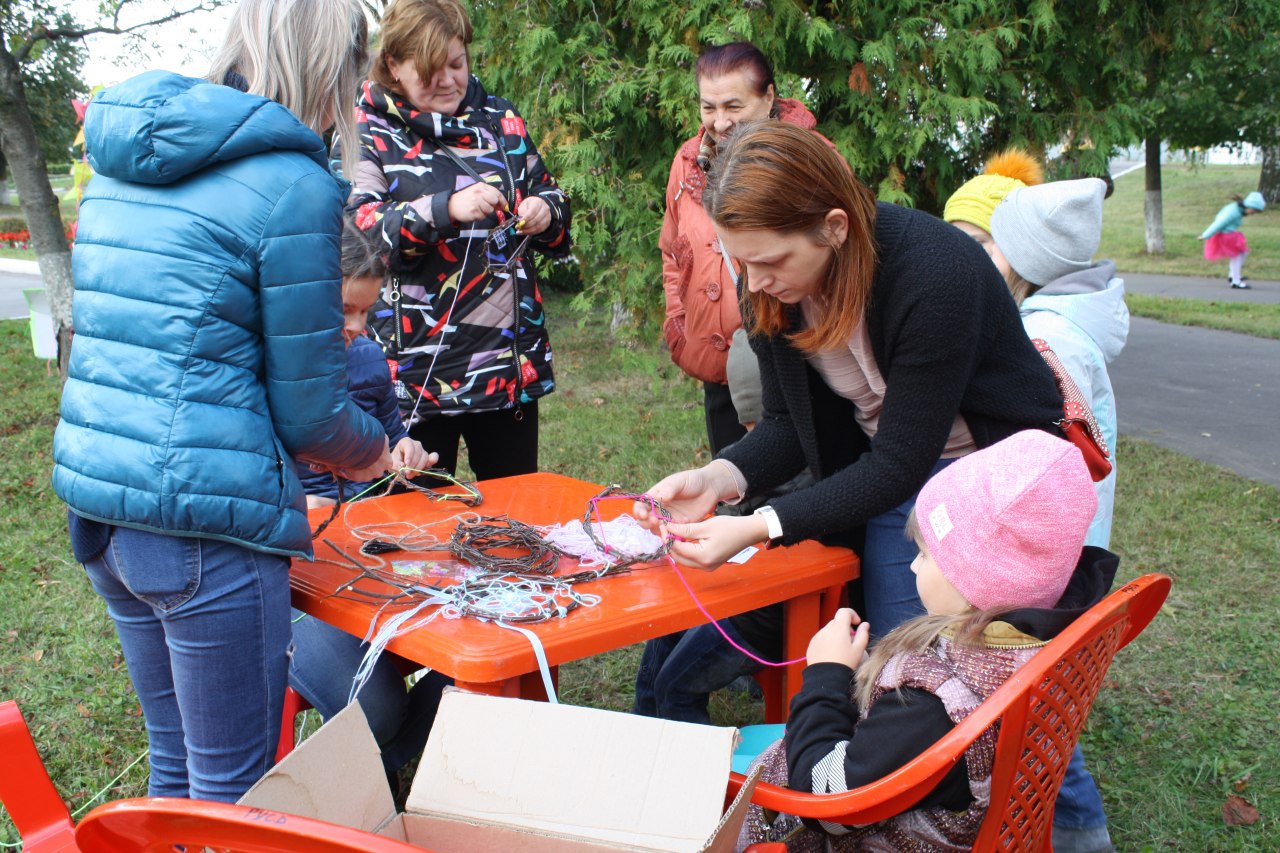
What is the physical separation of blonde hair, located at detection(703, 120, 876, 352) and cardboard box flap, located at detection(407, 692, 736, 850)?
0.91 m

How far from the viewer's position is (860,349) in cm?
205

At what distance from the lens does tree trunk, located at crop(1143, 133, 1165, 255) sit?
664 inches

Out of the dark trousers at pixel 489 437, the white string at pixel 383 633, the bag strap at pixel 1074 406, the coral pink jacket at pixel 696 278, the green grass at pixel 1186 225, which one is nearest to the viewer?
the white string at pixel 383 633

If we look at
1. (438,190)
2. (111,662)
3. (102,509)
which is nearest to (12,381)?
(111,662)

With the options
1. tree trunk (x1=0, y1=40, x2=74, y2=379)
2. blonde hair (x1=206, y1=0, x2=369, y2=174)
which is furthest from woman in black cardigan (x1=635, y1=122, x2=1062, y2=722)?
tree trunk (x1=0, y1=40, x2=74, y2=379)

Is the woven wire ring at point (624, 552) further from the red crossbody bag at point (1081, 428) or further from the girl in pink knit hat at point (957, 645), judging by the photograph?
the red crossbody bag at point (1081, 428)

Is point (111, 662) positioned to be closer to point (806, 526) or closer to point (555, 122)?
point (806, 526)

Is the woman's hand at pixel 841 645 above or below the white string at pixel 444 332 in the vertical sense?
below

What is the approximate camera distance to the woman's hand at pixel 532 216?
3.14m

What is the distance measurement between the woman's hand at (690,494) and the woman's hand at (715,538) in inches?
8.9

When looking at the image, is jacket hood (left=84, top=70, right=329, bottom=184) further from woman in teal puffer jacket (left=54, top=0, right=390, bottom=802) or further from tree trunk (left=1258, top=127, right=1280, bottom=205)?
tree trunk (left=1258, top=127, right=1280, bottom=205)

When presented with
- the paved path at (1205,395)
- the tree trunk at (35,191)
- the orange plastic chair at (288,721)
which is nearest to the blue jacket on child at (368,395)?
the orange plastic chair at (288,721)

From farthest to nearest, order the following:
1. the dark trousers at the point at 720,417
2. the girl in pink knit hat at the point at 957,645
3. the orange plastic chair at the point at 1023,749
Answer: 1. the dark trousers at the point at 720,417
2. the girl in pink knit hat at the point at 957,645
3. the orange plastic chair at the point at 1023,749

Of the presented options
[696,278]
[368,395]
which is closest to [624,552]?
[368,395]
